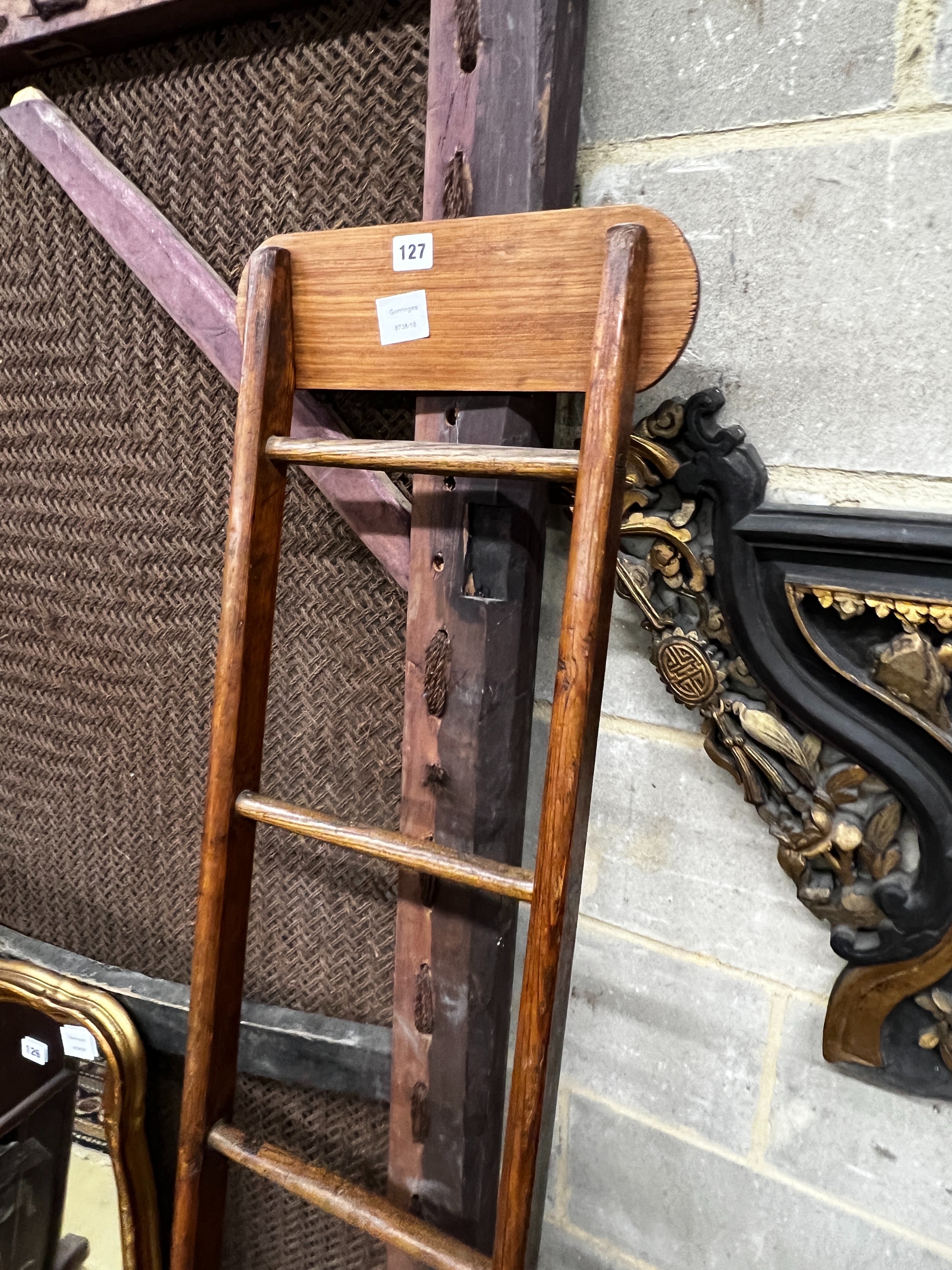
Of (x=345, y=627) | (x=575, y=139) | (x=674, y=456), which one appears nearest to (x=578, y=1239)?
(x=345, y=627)

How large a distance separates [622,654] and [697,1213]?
600 mm

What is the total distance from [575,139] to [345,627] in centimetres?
52

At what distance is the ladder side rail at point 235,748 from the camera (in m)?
0.76

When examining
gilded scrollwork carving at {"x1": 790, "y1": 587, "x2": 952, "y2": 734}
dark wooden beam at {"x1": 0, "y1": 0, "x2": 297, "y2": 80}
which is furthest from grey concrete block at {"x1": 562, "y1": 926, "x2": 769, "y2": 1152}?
dark wooden beam at {"x1": 0, "y1": 0, "x2": 297, "y2": 80}

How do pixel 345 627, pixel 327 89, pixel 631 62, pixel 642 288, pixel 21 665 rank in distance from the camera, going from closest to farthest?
pixel 642 288
pixel 631 62
pixel 327 89
pixel 345 627
pixel 21 665

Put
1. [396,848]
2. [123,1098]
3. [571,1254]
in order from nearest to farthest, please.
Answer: [396,848] → [571,1254] → [123,1098]

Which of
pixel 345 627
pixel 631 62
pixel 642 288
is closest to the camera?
pixel 642 288

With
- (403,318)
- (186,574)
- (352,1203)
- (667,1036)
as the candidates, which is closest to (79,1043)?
(352,1203)

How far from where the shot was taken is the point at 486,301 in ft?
2.23

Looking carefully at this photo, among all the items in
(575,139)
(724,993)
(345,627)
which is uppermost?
(575,139)

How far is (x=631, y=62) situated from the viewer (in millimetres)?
724

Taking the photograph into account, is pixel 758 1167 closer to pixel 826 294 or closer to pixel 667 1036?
pixel 667 1036

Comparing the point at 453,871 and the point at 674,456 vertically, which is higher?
the point at 674,456

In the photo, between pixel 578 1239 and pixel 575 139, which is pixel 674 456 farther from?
pixel 578 1239
